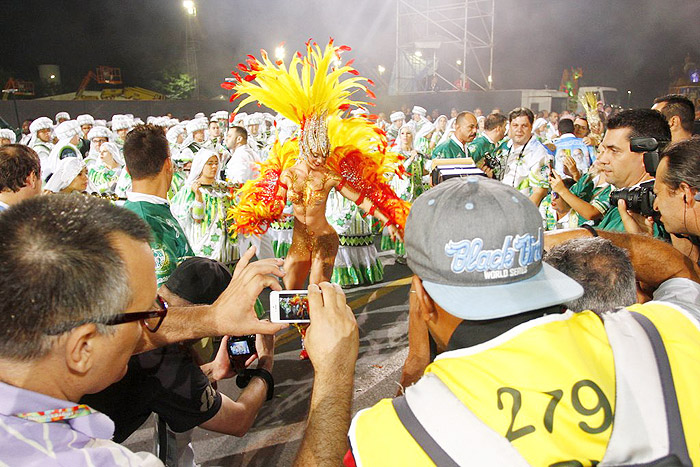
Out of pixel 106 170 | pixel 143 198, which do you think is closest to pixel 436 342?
pixel 143 198

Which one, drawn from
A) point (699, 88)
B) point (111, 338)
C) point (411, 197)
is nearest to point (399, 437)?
point (111, 338)

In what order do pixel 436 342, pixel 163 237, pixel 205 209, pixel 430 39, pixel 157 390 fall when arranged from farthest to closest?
pixel 430 39 → pixel 205 209 → pixel 163 237 → pixel 157 390 → pixel 436 342

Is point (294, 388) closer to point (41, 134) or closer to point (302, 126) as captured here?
point (302, 126)

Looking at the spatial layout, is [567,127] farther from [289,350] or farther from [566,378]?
[566,378]

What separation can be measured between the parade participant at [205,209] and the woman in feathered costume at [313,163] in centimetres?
51

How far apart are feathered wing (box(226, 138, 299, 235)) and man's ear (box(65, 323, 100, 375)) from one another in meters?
3.78

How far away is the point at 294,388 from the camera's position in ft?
13.9

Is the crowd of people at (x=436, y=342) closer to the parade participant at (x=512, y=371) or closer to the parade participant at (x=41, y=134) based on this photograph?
the parade participant at (x=512, y=371)

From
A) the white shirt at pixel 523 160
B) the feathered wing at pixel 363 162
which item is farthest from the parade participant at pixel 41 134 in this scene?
the white shirt at pixel 523 160

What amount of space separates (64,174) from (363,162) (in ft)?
9.37

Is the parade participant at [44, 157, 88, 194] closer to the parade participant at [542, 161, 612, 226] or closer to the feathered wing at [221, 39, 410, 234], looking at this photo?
the feathered wing at [221, 39, 410, 234]

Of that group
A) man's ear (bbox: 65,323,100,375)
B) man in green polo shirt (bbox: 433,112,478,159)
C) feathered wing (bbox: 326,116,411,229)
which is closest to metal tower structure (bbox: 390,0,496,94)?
man in green polo shirt (bbox: 433,112,478,159)

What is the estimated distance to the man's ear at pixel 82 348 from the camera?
1.22 meters

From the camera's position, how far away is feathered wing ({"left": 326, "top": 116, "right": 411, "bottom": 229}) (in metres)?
5.10
